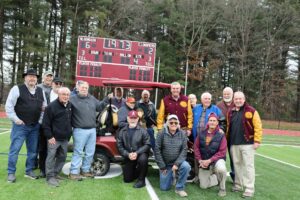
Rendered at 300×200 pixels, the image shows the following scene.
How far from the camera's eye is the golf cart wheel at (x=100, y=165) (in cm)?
705

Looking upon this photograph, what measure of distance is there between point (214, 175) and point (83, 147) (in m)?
2.63

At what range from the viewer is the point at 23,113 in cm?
638

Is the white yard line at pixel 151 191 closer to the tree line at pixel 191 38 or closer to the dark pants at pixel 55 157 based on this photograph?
the dark pants at pixel 55 157

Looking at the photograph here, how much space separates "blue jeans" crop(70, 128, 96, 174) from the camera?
669 cm

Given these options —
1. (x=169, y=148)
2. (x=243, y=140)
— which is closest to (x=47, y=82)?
(x=169, y=148)

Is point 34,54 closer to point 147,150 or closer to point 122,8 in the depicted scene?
point 122,8

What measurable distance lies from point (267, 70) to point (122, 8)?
55.2 ft

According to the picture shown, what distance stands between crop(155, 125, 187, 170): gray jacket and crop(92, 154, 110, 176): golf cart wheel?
1.17 metres

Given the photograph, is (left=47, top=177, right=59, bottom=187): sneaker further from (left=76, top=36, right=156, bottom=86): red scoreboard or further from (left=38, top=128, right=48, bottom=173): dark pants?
(left=76, top=36, right=156, bottom=86): red scoreboard

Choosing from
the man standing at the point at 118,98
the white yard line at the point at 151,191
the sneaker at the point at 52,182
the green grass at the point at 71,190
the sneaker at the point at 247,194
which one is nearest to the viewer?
the green grass at the point at 71,190

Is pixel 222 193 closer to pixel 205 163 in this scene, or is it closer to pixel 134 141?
pixel 205 163

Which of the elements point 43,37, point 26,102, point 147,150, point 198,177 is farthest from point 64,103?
point 43,37

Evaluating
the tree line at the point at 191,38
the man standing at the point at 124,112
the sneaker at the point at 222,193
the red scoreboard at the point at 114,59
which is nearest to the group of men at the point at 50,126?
the man standing at the point at 124,112

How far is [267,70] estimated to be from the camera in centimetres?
3734
